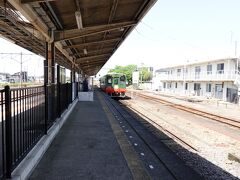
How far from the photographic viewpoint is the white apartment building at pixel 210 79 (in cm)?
3884

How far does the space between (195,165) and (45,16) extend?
6.50 m

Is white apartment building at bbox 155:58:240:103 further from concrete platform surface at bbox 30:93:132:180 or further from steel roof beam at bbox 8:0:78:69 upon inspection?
concrete platform surface at bbox 30:93:132:180

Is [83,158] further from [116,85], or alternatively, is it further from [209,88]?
[209,88]

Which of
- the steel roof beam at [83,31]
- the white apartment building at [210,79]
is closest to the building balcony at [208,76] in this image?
the white apartment building at [210,79]

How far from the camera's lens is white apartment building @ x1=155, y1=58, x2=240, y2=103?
3884 cm

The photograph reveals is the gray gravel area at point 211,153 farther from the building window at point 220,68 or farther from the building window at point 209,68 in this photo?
the building window at point 209,68

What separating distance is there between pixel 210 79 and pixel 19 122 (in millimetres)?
41735

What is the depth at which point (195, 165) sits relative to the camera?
292 inches

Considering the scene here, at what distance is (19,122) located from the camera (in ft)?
18.9

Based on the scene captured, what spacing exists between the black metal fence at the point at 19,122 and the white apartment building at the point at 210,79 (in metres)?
30.5

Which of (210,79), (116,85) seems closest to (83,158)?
(116,85)

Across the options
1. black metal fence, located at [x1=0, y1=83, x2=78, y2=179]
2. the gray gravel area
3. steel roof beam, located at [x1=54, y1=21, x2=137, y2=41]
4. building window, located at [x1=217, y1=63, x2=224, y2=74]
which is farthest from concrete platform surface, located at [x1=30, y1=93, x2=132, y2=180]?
building window, located at [x1=217, y1=63, x2=224, y2=74]

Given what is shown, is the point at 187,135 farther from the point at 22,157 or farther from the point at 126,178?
the point at 22,157

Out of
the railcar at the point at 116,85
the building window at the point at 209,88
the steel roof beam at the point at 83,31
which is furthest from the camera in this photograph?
the building window at the point at 209,88
